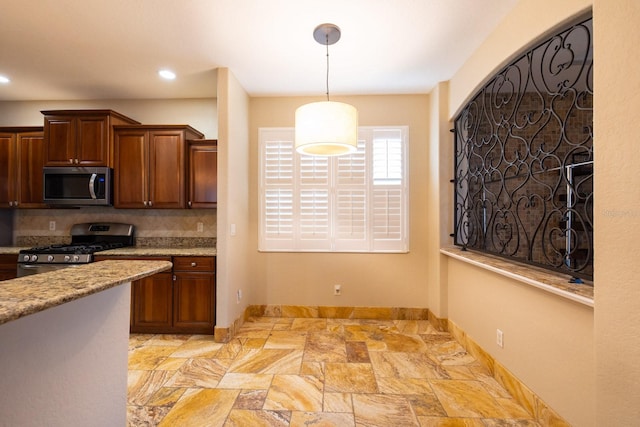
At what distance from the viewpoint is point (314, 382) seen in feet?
7.78

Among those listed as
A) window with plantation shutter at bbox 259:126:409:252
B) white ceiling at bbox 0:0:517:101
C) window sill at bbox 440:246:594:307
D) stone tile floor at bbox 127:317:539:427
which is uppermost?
white ceiling at bbox 0:0:517:101

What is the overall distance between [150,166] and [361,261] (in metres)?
2.79

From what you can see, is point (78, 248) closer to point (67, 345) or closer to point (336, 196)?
point (67, 345)

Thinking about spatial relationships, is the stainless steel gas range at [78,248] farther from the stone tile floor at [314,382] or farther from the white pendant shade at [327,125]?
the white pendant shade at [327,125]

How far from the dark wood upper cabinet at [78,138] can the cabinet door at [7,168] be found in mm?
572

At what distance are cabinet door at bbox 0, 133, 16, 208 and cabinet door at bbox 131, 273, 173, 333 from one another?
202 centimetres

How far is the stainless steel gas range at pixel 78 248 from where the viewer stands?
3084 mm

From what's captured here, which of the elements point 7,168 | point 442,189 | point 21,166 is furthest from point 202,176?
point 442,189

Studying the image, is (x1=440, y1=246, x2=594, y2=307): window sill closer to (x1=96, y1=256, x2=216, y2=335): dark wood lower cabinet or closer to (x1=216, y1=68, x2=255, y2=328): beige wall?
(x1=216, y1=68, x2=255, y2=328): beige wall

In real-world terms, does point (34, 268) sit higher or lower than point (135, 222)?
lower

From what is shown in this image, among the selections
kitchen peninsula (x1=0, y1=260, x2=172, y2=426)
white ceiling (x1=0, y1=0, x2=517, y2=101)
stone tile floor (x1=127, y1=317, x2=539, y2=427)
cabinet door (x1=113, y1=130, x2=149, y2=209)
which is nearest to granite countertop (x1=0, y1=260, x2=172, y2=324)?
kitchen peninsula (x1=0, y1=260, x2=172, y2=426)

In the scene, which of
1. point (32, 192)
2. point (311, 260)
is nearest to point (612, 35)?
point (311, 260)

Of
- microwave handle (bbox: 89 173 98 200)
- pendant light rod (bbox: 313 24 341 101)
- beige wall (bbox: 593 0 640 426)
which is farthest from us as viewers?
microwave handle (bbox: 89 173 98 200)

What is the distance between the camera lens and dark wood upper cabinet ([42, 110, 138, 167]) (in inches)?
135
